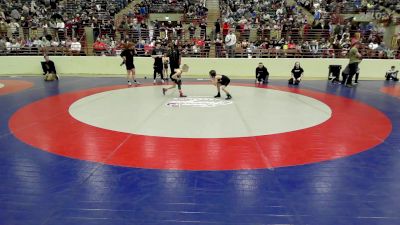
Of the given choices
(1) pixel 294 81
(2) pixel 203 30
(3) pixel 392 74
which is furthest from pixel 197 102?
(3) pixel 392 74

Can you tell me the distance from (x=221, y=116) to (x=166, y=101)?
7.46ft

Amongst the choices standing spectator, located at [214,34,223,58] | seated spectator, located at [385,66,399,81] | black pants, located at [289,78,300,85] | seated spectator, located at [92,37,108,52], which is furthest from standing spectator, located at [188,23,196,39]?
seated spectator, located at [385,66,399,81]

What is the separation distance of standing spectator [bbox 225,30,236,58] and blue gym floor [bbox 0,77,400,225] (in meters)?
11.3

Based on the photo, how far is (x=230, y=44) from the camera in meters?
16.0

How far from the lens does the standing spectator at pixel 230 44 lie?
1580cm

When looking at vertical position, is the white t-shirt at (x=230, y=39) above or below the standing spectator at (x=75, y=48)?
above

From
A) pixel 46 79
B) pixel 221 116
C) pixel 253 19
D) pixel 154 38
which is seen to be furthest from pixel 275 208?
pixel 253 19

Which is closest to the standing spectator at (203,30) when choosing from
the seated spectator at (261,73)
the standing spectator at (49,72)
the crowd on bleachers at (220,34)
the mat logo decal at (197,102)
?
the crowd on bleachers at (220,34)

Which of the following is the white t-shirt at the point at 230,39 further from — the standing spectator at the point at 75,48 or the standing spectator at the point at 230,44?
the standing spectator at the point at 75,48

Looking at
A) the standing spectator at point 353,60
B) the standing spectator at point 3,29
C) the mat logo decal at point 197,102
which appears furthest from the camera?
the standing spectator at point 3,29

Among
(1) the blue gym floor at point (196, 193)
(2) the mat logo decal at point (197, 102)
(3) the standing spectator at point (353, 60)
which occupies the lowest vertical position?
(1) the blue gym floor at point (196, 193)

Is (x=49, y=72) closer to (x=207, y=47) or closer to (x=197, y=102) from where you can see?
(x=207, y=47)

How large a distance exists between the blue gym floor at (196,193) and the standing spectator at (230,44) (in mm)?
11283

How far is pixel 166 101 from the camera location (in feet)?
30.5
